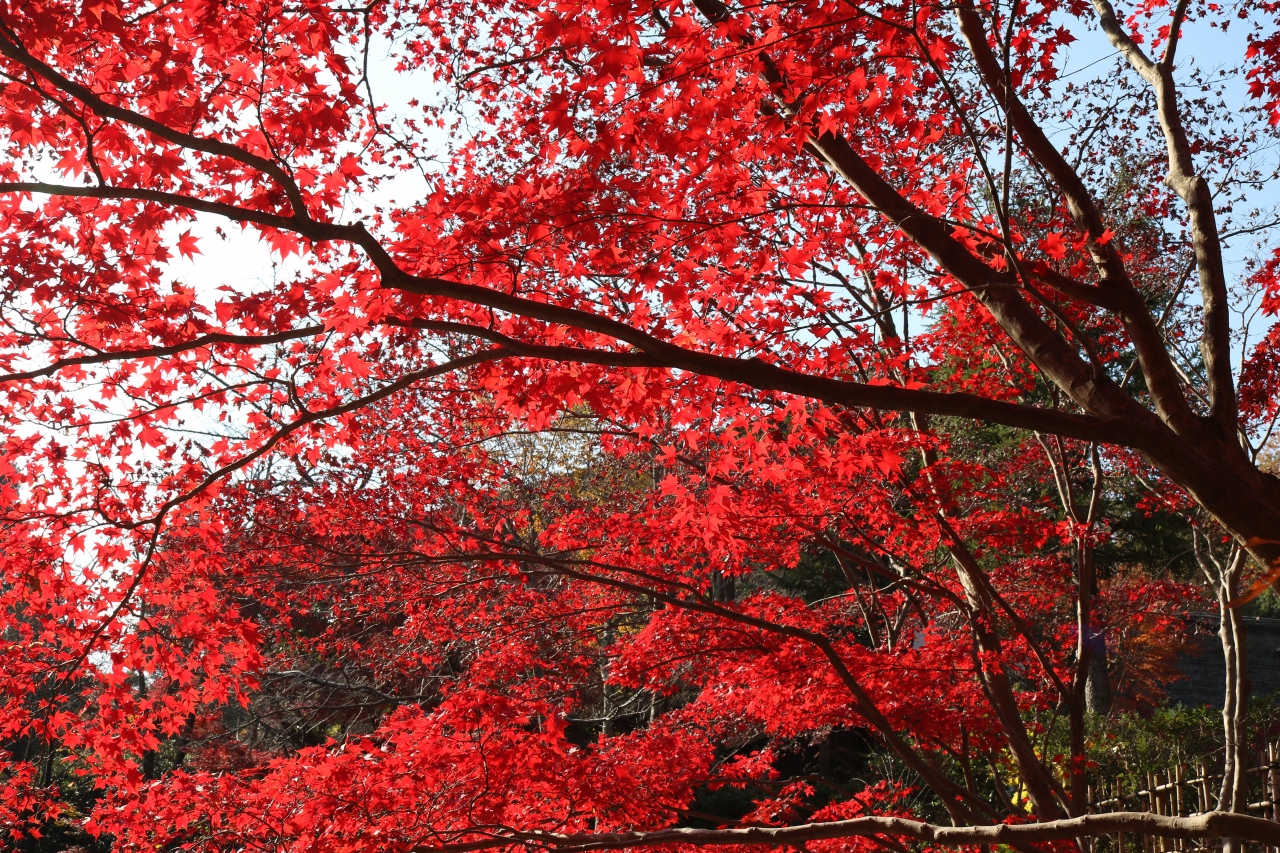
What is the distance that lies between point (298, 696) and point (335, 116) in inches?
449

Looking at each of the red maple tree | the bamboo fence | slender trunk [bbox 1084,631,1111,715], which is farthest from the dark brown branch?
slender trunk [bbox 1084,631,1111,715]

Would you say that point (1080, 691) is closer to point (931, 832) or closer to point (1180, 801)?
point (1180, 801)

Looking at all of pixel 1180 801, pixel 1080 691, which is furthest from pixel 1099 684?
pixel 1080 691

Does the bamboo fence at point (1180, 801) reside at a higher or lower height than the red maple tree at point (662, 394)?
lower

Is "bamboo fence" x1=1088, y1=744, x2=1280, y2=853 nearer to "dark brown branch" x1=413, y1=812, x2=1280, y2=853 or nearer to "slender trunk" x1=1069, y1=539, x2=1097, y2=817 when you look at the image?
"slender trunk" x1=1069, y1=539, x2=1097, y2=817

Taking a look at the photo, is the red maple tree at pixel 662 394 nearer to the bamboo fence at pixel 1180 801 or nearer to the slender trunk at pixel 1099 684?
the bamboo fence at pixel 1180 801

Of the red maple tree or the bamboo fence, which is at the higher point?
the red maple tree

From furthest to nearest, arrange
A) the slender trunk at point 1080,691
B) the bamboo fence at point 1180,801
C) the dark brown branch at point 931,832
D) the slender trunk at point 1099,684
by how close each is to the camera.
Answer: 1. the slender trunk at point 1099,684
2. the bamboo fence at point 1180,801
3. the slender trunk at point 1080,691
4. the dark brown branch at point 931,832

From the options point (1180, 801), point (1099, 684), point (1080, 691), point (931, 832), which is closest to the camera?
point (931, 832)

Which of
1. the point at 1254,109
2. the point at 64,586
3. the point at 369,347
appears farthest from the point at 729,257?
the point at 1254,109

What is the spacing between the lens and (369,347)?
20.8ft

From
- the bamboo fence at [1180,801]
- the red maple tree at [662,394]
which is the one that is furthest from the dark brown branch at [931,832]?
the bamboo fence at [1180,801]

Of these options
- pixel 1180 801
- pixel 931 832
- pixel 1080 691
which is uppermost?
pixel 1080 691

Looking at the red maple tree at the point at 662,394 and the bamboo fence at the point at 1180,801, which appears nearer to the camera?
the red maple tree at the point at 662,394
